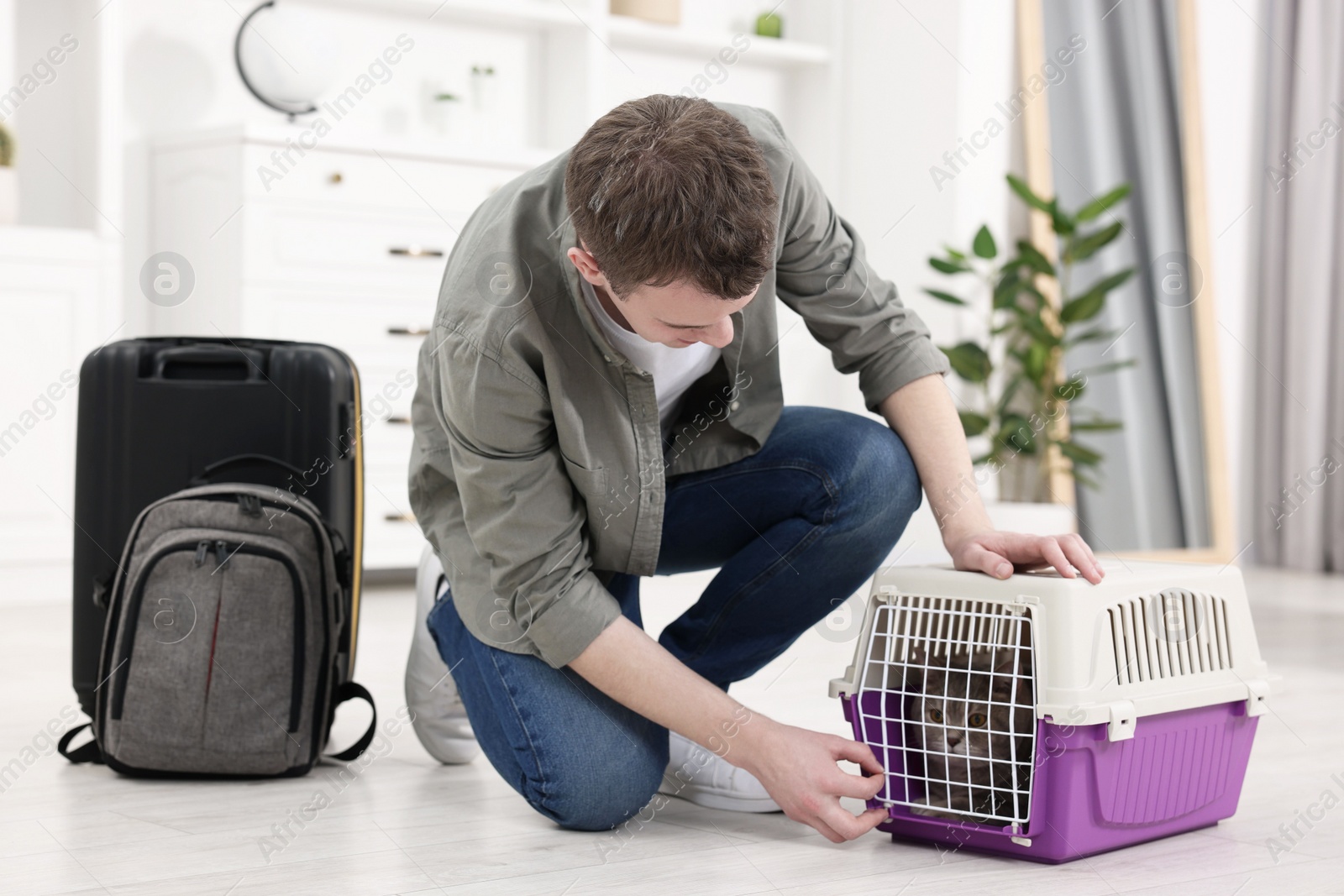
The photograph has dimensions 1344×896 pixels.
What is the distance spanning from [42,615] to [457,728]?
4.87 ft

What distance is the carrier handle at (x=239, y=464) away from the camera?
5.53 ft

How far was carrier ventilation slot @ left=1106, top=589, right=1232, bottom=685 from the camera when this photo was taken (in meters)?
1.21

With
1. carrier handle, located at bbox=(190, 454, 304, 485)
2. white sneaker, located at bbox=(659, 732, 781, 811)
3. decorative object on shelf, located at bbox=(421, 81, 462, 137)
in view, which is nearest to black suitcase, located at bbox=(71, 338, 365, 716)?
carrier handle, located at bbox=(190, 454, 304, 485)

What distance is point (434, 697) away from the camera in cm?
161

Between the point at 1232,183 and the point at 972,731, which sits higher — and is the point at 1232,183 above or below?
above

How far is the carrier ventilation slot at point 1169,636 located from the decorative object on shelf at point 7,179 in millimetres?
2509

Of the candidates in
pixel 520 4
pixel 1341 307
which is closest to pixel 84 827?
A: pixel 520 4

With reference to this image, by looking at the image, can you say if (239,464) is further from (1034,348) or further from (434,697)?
(1034,348)

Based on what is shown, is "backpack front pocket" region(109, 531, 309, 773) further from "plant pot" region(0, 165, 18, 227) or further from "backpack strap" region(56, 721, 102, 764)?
"plant pot" region(0, 165, 18, 227)

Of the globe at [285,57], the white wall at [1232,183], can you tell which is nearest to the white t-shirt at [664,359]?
the globe at [285,57]

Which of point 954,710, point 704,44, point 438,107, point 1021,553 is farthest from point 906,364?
point 704,44

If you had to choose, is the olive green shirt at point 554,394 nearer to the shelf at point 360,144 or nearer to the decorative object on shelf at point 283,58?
the shelf at point 360,144

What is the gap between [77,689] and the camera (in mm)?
1688

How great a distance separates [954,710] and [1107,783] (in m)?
0.14
